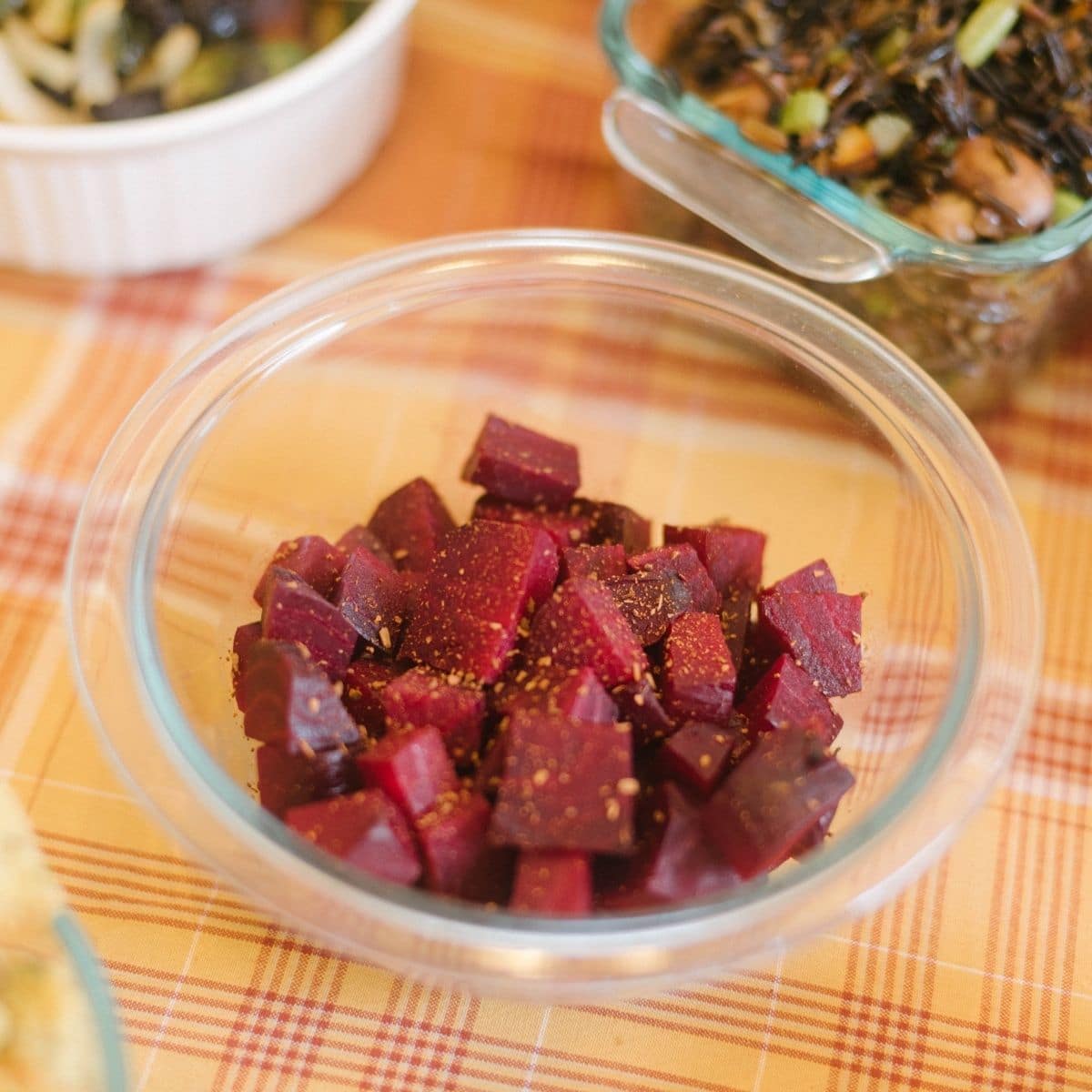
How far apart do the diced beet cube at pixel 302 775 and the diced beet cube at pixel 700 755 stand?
0.88ft

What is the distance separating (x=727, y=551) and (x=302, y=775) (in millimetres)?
477

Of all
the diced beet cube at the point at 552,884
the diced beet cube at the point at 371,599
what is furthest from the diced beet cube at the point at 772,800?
the diced beet cube at the point at 371,599

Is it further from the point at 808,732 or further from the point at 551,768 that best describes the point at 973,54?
the point at 551,768

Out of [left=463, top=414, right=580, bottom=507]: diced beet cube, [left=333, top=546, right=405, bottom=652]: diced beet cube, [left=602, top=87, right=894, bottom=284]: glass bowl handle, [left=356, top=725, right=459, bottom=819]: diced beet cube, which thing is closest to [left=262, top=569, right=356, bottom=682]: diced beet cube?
[left=333, top=546, right=405, bottom=652]: diced beet cube

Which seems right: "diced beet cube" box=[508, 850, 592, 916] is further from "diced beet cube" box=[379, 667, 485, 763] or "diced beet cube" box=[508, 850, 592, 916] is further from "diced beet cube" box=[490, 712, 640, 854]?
"diced beet cube" box=[379, 667, 485, 763]

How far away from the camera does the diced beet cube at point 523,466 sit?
4.24ft

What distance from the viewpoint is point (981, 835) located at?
1.33 meters

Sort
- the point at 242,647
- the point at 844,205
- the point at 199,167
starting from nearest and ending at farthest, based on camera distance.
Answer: the point at 242,647 < the point at 844,205 < the point at 199,167

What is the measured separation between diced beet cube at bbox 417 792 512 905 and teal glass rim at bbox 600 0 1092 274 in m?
0.77

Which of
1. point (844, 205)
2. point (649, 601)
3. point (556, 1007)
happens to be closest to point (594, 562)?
point (649, 601)

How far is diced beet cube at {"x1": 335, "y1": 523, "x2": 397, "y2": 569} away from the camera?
4.25 feet

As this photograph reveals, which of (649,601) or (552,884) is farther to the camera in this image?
(649,601)

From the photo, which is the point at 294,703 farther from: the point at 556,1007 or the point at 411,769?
the point at 556,1007

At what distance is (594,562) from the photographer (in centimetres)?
121
